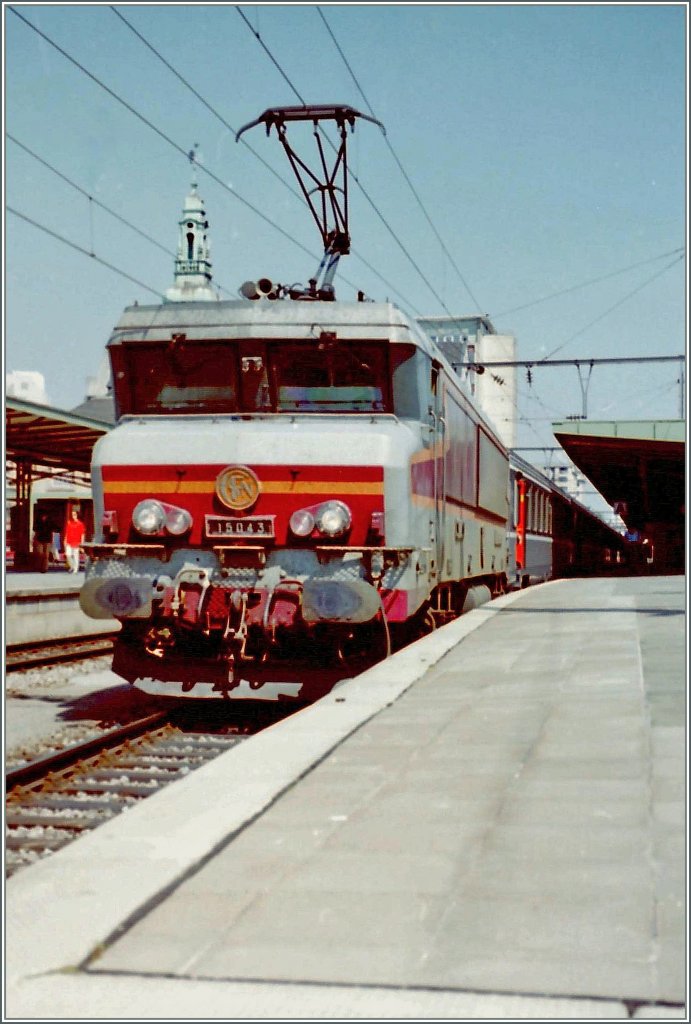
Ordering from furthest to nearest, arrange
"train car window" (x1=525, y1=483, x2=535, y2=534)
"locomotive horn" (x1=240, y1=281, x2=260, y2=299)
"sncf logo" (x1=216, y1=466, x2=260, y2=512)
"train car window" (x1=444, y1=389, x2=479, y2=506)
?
"train car window" (x1=525, y1=483, x2=535, y2=534) → "train car window" (x1=444, y1=389, x2=479, y2=506) → "locomotive horn" (x1=240, y1=281, x2=260, y2=299) → "sncf logo" (x1=216, y1=466, x2=260, y2=512)

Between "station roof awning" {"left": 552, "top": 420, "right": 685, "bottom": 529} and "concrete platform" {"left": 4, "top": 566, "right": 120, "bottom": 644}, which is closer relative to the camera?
"concrete platform" {"left": 4, "top": 566, "right": 120, "bottom": 644}

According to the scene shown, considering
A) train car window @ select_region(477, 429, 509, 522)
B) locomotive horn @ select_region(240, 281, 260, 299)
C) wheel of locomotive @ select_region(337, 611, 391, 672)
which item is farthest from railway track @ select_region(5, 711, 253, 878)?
train car window @ select_region(477, 429, 509, 522)

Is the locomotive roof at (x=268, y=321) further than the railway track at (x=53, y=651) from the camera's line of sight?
No

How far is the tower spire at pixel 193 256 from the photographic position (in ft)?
194

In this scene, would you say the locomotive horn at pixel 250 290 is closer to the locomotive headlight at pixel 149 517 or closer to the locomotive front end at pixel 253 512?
the locomotive front end at pixel 253 512

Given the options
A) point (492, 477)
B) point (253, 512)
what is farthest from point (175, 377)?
point (492, 477)

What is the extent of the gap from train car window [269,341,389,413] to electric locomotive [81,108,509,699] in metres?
0.01

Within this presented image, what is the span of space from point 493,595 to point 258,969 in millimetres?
15043

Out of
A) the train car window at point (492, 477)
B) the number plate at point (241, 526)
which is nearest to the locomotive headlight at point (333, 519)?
the number plate at point (241, 526)

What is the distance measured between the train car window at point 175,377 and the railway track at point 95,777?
8.76 feet

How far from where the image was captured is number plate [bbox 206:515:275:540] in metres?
8.72

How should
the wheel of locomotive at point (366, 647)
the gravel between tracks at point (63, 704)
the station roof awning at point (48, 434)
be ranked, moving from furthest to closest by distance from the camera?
1. the station roof awning at point (48, 434)
2. the wheel of locomotive at point (366, 647)
3. the gravel between tracks at point (63, 704)

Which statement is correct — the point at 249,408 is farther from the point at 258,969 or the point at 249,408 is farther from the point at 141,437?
the point at 258,969

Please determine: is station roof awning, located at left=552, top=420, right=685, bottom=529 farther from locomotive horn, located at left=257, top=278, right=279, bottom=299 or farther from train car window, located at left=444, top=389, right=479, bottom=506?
locomotive horn, located at left=257, top=278, right=279, bottom=299
